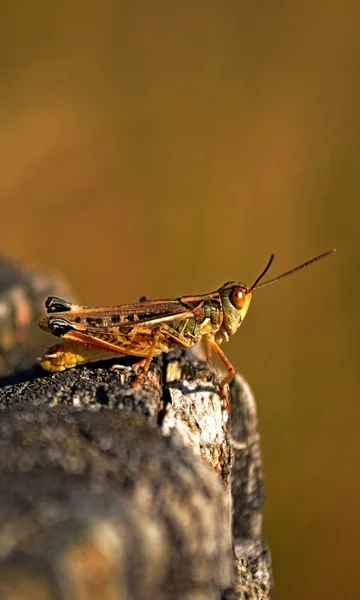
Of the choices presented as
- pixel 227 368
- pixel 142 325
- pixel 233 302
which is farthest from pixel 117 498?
pixel 233 302

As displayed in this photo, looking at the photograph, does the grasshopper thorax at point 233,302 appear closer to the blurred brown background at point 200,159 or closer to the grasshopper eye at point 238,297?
the grasshopper eye at point 238,297

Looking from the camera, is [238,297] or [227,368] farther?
[238,297]

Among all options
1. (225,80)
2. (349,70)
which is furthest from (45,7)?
(349,70)

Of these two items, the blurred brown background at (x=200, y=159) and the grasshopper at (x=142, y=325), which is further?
the blurred brown background at (x=200, y=159)

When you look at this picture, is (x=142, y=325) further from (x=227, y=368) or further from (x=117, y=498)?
(x=117, y=498)

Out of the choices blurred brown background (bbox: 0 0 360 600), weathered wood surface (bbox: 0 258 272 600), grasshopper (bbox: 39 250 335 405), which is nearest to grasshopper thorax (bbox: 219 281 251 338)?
grasshopper (bbox: 39 250 335 405)

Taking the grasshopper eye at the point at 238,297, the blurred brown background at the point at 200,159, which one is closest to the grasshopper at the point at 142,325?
the grasshopper eye at the point at 238,297

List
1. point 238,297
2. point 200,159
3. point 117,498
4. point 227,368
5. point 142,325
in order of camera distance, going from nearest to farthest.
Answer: point 117,498 < point 227,368 < point 142,325 < point 238,297 < point 200,159
